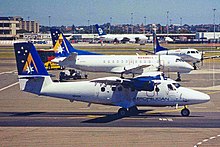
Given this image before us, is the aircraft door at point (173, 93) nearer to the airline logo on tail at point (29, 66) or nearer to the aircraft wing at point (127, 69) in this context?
the airline logo on tail at point (29, 66)

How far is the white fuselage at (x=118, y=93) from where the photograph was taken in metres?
30.7

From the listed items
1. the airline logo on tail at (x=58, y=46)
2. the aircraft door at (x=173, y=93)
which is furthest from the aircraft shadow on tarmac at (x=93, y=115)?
the airline logo on tail at (x=58, y=46)

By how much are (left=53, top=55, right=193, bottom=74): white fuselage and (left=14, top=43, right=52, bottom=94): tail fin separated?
81.2ft

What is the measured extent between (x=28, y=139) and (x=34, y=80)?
8.29 metres

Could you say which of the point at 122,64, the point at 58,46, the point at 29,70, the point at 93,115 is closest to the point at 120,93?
the point at 93,115

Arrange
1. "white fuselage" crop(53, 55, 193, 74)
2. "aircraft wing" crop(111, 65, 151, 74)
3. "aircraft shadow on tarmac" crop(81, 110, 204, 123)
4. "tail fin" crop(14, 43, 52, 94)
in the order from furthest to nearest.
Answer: "white fuselage" crop(53, 55, 193, 74) < "aircraft wing" crop(111, 65, 151, 74) < "tail fin" crop(14, 43, 52, 94) < "aircraft shadow on tarmac" crop(81, 110, 204, 123)

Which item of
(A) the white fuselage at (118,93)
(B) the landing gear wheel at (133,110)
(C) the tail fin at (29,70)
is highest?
(C) the tail fin at (29,70)

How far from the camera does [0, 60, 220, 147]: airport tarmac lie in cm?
2302

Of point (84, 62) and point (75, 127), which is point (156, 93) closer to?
Answer: point (75, 127)

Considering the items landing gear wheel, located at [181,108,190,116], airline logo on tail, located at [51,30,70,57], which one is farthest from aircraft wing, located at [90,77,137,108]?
airline logo on tail, located at [51,30,70,57]

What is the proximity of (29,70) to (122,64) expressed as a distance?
27.0 m

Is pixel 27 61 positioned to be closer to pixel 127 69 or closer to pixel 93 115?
pixel 93 115

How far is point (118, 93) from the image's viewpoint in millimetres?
31094

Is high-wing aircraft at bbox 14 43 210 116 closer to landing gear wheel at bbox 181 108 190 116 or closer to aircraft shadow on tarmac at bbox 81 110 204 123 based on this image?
landing gear wheel at bbox 181 108 190 116
